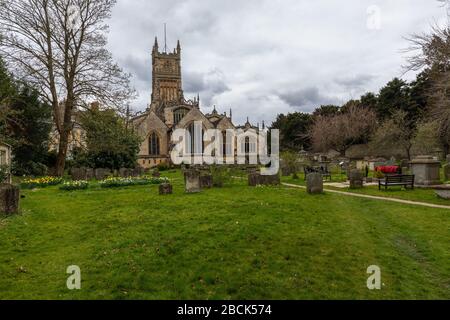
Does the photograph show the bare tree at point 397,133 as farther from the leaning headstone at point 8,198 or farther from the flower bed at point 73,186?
the leaning headstone at point 8,198

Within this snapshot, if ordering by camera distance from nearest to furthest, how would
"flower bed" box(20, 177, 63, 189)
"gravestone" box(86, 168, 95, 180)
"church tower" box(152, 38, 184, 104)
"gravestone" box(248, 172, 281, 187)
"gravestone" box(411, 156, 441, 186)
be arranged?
1. "gravestone" box(411, 156, 441, 186)
2. "gravestone" box(248, 172, 281, 187)
3. "flower bed" box(20, 177, 63, 189)
4. "gravestone" box(86, 168, 95, 180)
5. "church tower" box(152, 38, 184, 104)

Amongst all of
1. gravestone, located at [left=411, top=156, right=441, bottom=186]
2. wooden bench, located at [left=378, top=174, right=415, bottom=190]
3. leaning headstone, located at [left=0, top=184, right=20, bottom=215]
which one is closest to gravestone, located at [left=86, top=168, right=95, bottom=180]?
leaning headstone, located at [left=0, top=184, right=20, bottom=215]

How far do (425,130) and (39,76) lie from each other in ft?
108

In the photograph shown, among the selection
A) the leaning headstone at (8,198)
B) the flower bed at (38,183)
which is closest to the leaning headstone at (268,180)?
the leaning headstone at (8,198)

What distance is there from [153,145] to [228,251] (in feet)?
145

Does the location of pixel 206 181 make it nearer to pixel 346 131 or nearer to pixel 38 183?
pixel 38 183

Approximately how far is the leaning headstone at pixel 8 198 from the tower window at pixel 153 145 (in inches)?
1541

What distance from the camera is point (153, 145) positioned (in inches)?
1919

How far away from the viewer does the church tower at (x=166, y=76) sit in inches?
2650

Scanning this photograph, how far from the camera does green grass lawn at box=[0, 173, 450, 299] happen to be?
4.77 metres

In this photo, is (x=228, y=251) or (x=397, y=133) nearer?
(x=228, y=251)

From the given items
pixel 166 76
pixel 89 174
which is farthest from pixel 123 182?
pixel 166 76

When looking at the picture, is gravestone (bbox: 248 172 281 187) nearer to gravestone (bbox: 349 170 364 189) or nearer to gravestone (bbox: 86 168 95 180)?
gravestone (bbox: 349 170 364 189)

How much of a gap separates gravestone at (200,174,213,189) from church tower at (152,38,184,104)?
53.0 metres
